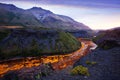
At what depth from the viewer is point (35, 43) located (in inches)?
2016

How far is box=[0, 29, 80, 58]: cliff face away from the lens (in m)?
46.7

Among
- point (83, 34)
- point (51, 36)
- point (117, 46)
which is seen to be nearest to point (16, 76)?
point (117, 46)

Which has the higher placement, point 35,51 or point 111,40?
point 111,40

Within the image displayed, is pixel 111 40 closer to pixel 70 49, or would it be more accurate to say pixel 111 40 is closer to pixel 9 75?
pixel 70 49

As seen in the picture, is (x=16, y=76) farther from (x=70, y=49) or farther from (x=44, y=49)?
(x=70, y=49)

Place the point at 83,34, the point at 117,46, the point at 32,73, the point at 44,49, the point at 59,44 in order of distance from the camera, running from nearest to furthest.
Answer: the point at 32,73 < the point at 117,46 < the point at 44,49 < the point at 59,44 < the point at 83,34

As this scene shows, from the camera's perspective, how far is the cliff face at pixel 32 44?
46719 millimetres

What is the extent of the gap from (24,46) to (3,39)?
18.7 ft

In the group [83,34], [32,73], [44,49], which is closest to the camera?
[32,73]

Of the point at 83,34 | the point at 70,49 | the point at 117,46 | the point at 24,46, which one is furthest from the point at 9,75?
the point at 83,34

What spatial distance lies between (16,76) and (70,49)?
36401 millimetres

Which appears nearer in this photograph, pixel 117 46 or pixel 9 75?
pixel 9 75

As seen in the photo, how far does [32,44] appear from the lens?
5050 centimetres

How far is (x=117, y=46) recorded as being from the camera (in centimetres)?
4722
